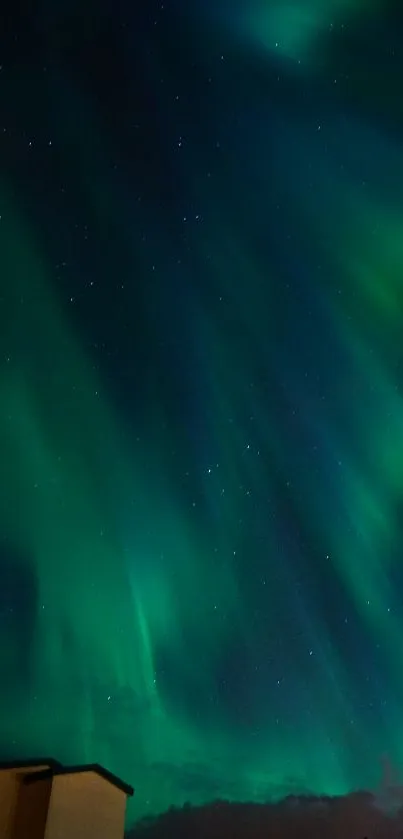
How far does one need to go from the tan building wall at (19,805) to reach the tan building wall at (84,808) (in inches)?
7.1

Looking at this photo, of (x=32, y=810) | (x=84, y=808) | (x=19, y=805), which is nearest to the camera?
(x=32, y=810)

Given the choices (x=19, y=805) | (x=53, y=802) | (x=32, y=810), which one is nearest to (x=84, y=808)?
(x=53, y=802)

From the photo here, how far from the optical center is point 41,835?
14047 millimetres

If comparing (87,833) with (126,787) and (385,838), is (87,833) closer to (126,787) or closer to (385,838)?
(126,787)

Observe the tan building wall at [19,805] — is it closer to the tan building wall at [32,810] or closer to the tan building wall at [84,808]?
the tan building wall at [32,810]

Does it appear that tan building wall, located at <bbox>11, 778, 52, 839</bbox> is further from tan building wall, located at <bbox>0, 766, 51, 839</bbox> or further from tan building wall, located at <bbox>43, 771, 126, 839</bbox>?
tan building wall, located at <bbox>43, 771, 126, 839</bbox>

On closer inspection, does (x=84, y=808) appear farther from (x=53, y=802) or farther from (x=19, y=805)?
(x=19, y=805)

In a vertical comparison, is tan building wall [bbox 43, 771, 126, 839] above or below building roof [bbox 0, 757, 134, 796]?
below

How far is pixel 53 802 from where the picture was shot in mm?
14477

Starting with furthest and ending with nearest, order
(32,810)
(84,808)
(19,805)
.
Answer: (84,808) → (19,805) → (32,810)

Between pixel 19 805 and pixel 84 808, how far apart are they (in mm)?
1331

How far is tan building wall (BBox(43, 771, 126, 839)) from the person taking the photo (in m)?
14.5

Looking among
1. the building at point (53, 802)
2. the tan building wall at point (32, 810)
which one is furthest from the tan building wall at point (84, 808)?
the tan building wall at point (32, 810)

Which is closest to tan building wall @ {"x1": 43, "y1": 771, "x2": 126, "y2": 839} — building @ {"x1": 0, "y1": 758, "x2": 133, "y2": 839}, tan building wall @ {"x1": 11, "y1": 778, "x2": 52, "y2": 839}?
building @ {"x1": 0, "y1": 758, "x2": 133, "y2": 839}
